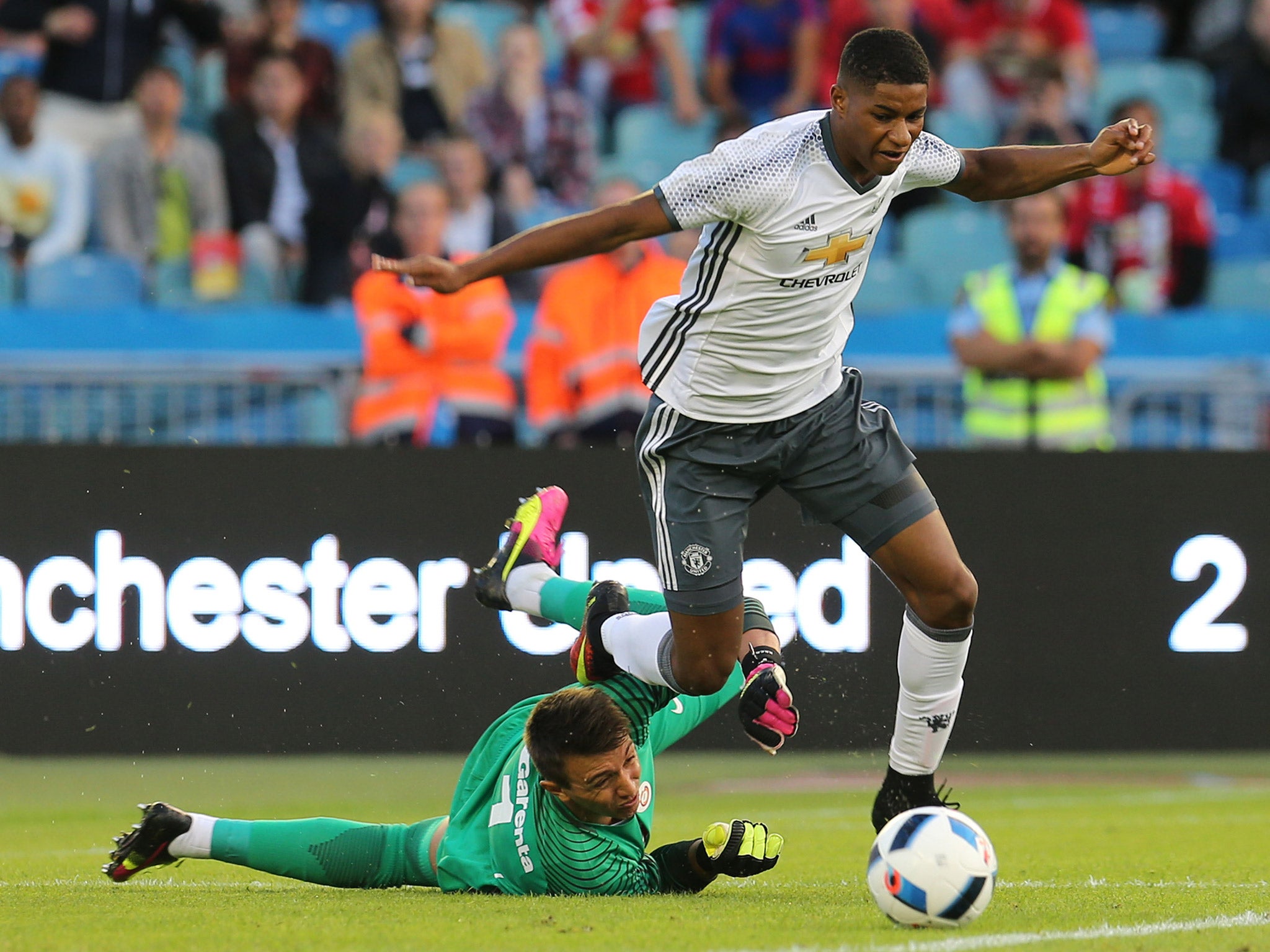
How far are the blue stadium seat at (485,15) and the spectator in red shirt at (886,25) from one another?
235 centimetres

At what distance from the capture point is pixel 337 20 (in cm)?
1345

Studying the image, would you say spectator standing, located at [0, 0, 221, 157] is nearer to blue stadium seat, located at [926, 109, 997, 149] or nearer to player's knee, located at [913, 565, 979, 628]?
blue stadium seat, located at [926, 109, 997, 149]

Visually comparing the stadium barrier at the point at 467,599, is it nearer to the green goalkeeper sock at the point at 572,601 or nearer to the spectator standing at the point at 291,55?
the green goalkeeper sock at the point at 572,601

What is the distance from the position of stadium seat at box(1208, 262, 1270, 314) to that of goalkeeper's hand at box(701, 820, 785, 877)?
7941mm

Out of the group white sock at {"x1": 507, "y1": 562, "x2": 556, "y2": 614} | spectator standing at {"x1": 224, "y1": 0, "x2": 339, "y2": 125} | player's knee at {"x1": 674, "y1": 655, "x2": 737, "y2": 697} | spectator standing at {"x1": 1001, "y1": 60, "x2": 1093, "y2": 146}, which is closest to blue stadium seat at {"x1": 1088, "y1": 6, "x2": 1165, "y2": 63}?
spectator standing at {"x1": 1001, "y1": 60, "x2": 1093, "y2": 146}

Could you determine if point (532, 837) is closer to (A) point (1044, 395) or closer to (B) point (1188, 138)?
(A) point (1044, 395)

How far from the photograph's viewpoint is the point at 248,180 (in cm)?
1142

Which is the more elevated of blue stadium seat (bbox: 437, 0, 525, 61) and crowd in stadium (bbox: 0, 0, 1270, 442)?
blue stadium seat (bbox: 437, 0, 525, 61)

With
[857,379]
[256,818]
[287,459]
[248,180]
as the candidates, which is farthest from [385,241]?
[857,379]

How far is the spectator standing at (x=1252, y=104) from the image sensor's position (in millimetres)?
12961

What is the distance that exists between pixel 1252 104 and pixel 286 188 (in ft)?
23.1

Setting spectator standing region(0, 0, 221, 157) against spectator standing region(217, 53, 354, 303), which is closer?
spectator standing region(217, 53, 354, 303)

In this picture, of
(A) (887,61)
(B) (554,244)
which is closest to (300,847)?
(B) (554,244)

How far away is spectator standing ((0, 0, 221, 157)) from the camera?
12.0m
